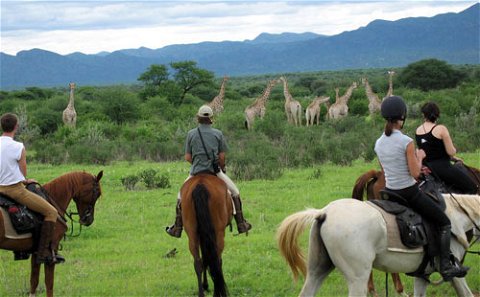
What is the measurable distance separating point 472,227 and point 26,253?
544 cm

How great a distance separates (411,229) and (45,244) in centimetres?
443

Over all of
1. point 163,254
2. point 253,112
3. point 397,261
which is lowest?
point 253,112

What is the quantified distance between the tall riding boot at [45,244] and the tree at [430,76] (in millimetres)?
50488

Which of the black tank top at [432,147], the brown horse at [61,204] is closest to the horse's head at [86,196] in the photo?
the brown horse at [61,204]

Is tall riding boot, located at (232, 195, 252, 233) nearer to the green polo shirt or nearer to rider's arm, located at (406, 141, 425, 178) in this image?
the green polo shirt

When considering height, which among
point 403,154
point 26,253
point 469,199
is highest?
point 403,154

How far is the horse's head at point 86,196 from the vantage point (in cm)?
927

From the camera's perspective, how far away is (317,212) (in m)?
6.42

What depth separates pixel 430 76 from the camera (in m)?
57.1

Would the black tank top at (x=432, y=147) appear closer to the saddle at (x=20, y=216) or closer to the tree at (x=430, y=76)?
the saddle at (x=20, y=216)

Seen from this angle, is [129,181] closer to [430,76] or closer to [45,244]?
[45,244]

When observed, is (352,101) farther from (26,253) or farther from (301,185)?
(26,253)

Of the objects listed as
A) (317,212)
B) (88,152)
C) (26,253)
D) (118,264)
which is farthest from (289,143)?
(317,212)

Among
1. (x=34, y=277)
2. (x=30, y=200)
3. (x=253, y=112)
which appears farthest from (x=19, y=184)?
(x=253, y=112)
